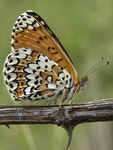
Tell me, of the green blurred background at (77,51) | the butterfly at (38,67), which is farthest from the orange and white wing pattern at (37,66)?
the green blurred background at (77,51)

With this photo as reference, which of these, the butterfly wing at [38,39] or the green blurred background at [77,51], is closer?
the butterfly wing at [38,39]

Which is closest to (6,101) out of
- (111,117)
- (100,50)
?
(100,50)

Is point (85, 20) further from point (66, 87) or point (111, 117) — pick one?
point (111, 117)

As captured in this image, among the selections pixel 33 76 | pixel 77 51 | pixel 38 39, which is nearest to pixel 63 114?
pixel 33 76

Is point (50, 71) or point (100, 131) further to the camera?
point (100, 131)

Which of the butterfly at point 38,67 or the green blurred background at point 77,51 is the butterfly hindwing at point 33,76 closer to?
the butterfly at point 38,67

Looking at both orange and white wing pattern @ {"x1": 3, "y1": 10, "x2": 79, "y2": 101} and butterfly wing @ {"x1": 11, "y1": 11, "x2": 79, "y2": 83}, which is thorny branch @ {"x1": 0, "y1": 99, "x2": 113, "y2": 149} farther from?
butterfly wing @ {"x1": 11, "y1": 11, "x2": 79, "y2": 83}
